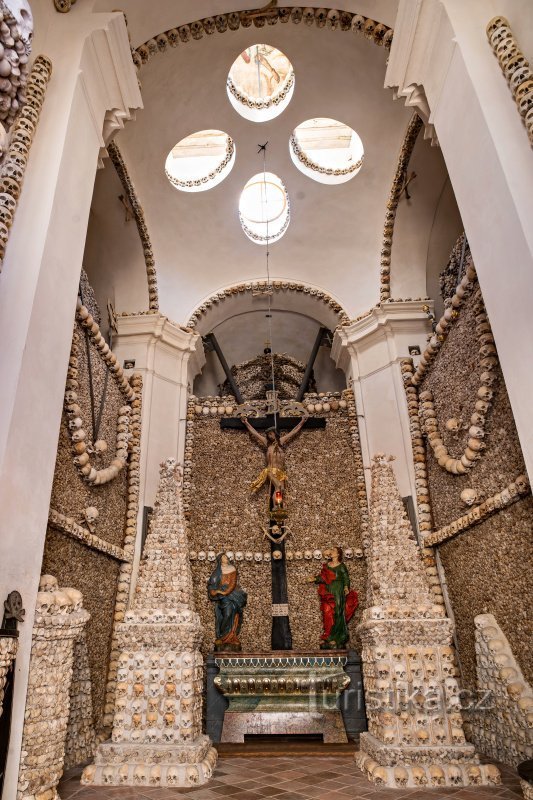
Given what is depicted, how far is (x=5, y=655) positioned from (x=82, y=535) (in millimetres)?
2162

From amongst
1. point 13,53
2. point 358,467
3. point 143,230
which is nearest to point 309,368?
point 358,467

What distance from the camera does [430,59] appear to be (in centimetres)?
488

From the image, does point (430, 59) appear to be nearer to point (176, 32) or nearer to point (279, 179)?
point (176, 32)

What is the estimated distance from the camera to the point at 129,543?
21.2 ft

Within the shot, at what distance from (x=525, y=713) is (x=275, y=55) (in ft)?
30.7

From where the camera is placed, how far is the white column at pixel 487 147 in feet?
11.6

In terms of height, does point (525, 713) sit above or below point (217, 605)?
below

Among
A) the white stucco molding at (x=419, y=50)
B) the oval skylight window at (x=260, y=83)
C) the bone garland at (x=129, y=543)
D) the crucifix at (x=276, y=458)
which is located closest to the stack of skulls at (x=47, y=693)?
the bone garland at (x=129, y=543)

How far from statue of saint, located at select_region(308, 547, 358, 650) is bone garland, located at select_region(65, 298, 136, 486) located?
3.07 meters

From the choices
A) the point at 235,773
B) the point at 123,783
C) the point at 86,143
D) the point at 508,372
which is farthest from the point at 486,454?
the point at 86,143

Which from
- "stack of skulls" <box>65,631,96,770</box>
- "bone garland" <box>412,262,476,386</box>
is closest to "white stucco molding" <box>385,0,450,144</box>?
"bone garland" <box>412,262,476,386</box>

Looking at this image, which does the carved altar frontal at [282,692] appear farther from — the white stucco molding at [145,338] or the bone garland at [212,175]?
the bone garland at [212,175]

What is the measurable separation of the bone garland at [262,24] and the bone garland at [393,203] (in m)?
1.65

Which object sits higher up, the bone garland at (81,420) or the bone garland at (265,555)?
the bone garland at (81,420)
